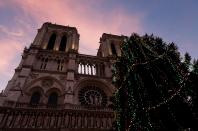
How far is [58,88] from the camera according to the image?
2025 centimetres

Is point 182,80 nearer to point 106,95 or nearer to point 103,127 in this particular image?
point 103,127

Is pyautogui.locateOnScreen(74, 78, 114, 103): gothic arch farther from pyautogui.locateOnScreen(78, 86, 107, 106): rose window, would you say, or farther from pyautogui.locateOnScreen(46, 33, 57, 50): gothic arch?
pyautogui.locateOnScreen(46, 33, 57, 50): gothic arch

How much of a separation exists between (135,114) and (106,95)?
12069 mm

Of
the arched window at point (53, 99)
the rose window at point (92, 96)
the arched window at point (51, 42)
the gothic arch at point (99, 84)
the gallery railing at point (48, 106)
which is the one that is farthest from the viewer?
the arched window at point (51, 42)

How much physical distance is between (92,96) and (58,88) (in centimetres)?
360

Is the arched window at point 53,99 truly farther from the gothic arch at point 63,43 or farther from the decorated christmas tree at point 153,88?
the decorated christmas tree at point 153,88

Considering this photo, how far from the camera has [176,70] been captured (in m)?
10.2

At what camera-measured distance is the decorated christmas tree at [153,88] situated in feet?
30.0

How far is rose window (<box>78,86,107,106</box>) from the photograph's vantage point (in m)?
20.1

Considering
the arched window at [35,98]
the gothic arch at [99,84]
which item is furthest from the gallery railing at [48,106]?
the gothic arch at [99,84]

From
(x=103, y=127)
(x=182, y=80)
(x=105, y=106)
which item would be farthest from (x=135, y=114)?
(x=105, y=106)

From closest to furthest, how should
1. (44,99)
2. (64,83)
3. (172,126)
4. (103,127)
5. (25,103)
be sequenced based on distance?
(172,126) < (103,127) < (25,103) < (44,99) < (64,83)

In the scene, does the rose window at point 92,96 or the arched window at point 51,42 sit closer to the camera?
the rose window at point 92,96

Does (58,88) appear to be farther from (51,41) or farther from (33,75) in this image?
(51,41)
